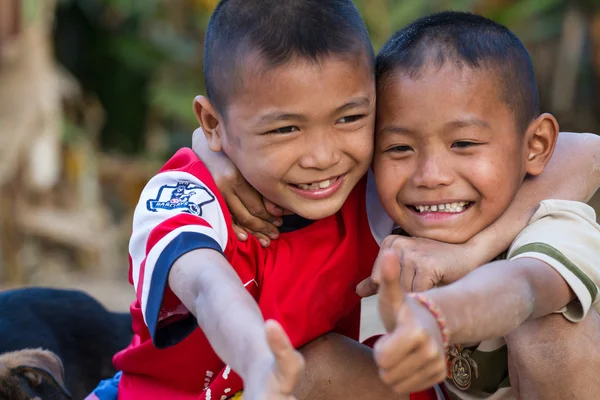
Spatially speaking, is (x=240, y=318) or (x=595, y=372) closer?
(x=240, y=318)

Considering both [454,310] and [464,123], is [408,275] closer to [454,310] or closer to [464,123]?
[464,123]

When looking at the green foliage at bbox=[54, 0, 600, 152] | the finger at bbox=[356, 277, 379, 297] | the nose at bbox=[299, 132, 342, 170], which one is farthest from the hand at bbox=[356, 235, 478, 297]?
the green foliage at bbox=[54, 0, 600, 152]

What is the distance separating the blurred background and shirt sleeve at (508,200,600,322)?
452 cm

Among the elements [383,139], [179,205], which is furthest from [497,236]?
[179,205]

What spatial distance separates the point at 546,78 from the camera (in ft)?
30.1

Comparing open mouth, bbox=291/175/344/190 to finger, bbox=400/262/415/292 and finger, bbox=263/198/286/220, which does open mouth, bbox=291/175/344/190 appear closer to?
finger, bbox=263/198/286/220

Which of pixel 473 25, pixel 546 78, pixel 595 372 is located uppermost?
pixel 473 25

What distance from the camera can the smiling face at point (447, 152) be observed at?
271cm

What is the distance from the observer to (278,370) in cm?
191

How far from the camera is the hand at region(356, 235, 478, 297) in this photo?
2701 millimetres

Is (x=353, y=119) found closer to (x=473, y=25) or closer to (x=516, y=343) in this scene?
(x=473, y=25)

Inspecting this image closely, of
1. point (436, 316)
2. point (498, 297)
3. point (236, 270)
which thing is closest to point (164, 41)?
point (236, 270)

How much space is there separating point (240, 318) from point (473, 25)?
1.27 m

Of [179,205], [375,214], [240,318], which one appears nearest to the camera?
[240,318]
